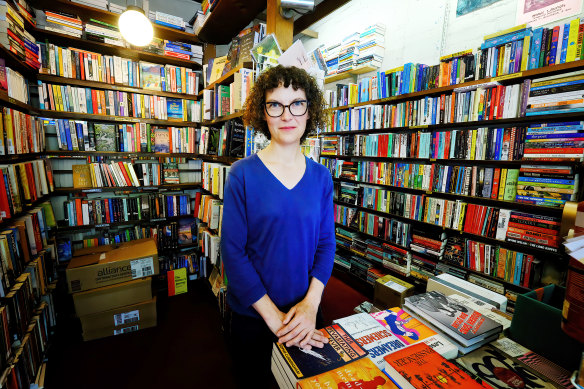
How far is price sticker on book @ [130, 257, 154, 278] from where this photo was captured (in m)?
2.20

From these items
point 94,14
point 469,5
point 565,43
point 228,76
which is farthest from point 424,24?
point 94,14

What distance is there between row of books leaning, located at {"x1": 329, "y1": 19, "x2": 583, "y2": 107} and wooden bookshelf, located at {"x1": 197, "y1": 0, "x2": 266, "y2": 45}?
1428mm

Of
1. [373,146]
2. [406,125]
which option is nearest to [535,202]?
[406,125]

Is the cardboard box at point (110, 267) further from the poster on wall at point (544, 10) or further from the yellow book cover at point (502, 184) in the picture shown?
the poster on wall at point (544, 10)

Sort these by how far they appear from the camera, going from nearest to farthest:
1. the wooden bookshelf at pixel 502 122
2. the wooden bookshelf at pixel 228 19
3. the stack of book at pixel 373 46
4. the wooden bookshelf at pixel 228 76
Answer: the wooden bookshelf at pixel 502 122 < the wooden bookshelf at pixel 228 76 < the wooden bookshelf at pixel 228 19 < the stack of book at pixel 373 46

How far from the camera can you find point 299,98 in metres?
0.98

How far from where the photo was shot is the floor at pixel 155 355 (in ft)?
5.73

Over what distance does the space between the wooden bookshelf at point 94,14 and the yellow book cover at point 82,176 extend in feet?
4.78

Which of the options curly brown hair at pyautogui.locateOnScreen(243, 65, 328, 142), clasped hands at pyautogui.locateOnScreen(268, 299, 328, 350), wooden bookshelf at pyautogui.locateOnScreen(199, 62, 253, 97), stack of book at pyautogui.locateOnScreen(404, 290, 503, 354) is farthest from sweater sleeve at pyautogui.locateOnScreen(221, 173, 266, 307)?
wooden bookshelf at pyautogui.locateOnScreen(199, 62, 253, 97)

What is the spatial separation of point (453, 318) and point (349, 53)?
3.09 m

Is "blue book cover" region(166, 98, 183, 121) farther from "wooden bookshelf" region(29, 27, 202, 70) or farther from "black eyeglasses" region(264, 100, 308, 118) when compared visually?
"black eyeglasses" region(264, 100, 308, 118)

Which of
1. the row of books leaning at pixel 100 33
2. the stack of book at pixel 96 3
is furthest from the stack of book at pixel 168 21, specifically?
the stack of book at pixel 96 3

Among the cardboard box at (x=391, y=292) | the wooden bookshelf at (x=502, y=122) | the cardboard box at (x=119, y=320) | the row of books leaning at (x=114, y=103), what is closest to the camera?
the wooden bookshelf at (x=502, y=122)

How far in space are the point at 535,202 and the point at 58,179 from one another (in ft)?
13.2
